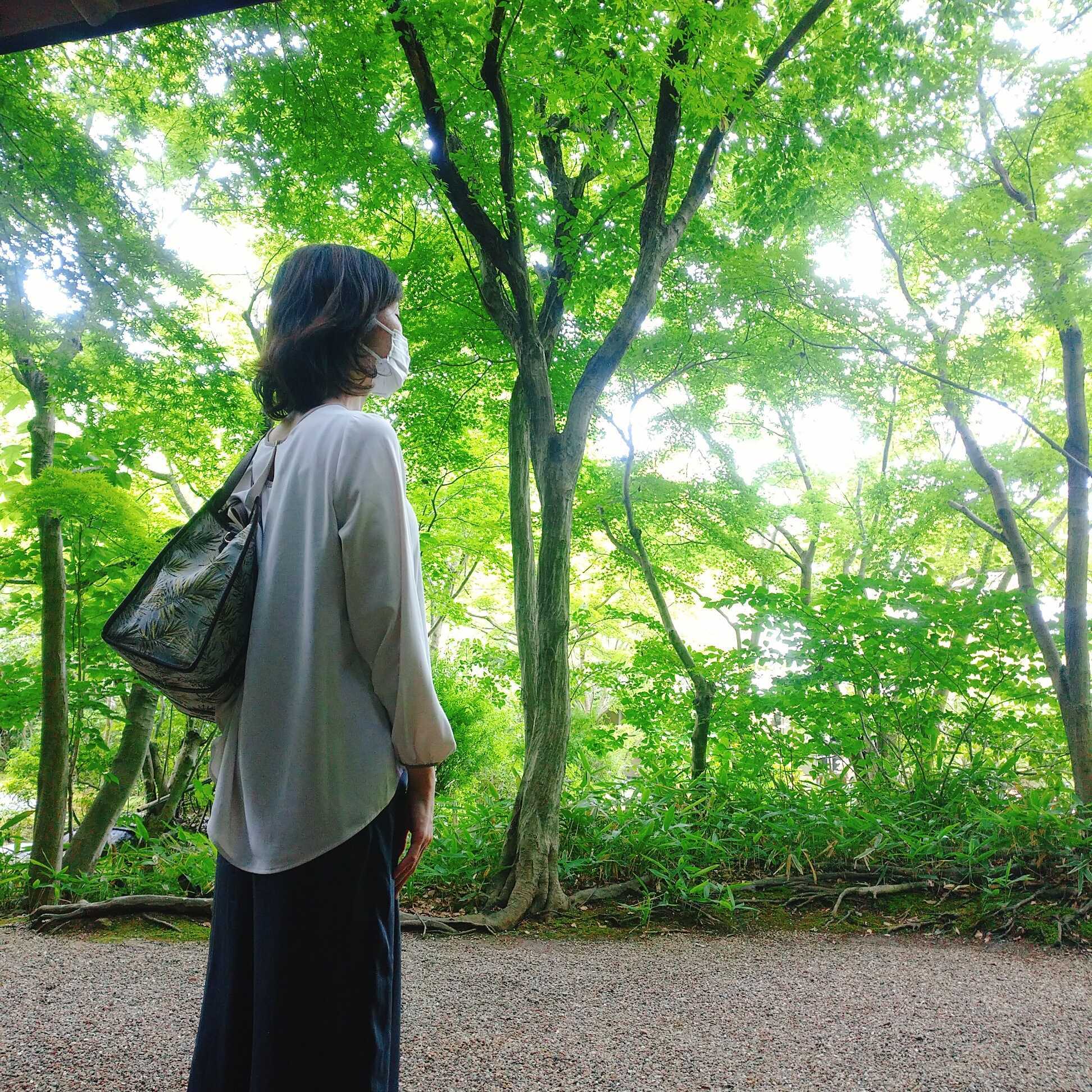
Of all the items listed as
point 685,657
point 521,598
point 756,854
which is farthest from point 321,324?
point 685,657

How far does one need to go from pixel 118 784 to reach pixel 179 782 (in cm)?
202

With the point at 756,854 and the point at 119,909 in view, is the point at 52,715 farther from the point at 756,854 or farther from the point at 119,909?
the point at 756,854

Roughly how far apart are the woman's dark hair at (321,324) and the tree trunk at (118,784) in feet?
12.3

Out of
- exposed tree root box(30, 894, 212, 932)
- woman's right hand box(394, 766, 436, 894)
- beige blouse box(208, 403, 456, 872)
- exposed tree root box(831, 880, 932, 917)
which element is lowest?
exposed tree root box(30, 894, 212, 932)

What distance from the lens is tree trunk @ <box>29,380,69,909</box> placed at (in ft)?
11.5

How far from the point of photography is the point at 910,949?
2.91 metres

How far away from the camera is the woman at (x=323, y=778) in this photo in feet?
3.10

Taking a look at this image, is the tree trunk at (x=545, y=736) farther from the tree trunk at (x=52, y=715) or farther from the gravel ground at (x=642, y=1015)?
the tree trunk at (x=52, y=715)

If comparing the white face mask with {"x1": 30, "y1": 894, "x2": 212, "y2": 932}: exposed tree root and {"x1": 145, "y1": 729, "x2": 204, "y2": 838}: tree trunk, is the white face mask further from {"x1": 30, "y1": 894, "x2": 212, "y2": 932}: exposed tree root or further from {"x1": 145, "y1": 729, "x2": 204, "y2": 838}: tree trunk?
{"x1": 145, "y1": 729, "x2": 204, "y2": 838}: tree trunk

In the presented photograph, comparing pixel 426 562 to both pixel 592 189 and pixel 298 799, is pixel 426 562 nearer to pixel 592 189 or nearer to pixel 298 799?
pixel 592 189

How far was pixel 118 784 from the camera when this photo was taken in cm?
427

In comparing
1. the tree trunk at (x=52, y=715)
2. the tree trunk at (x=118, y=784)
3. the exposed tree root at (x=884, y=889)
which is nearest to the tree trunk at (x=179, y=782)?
the tree trunk at (x=118, y=784)

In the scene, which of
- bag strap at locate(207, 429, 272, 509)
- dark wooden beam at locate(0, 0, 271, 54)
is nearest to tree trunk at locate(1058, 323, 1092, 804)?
dark wooden beam at locate(0, 0, 271, 54)

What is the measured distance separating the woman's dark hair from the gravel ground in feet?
5.45
